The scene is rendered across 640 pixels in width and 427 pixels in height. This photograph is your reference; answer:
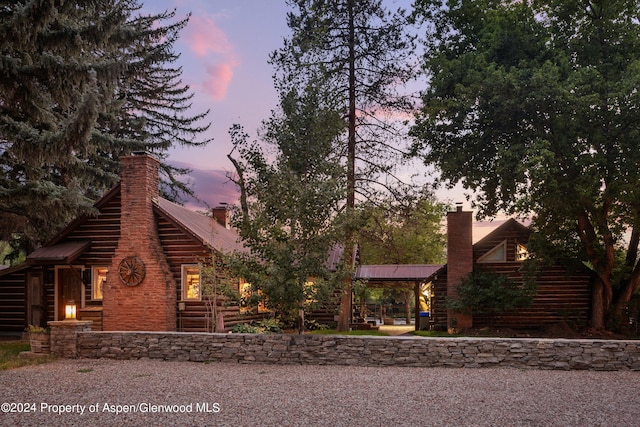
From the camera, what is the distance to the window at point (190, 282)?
17.8 meters

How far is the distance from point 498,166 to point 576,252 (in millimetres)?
5066

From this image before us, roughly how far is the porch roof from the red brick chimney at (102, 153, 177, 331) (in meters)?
Answer: 1.49

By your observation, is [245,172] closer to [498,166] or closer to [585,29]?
[498,166]

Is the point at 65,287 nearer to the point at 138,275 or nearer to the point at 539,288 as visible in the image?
the point at 138,275

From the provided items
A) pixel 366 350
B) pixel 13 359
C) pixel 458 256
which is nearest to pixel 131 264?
pixel 13 359

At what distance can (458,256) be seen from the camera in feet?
71.3

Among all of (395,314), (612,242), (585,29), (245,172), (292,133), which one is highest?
(585,29)

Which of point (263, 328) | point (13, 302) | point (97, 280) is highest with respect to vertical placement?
point (97, 280)

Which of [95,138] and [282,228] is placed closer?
[282,228]

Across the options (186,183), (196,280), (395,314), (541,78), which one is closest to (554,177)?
(541,78)

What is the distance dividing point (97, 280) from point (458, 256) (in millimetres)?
13523

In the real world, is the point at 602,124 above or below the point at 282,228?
above

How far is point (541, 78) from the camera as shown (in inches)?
675

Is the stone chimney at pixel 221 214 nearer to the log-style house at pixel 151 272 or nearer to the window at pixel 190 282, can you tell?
the log-style house at pixel 151 272
